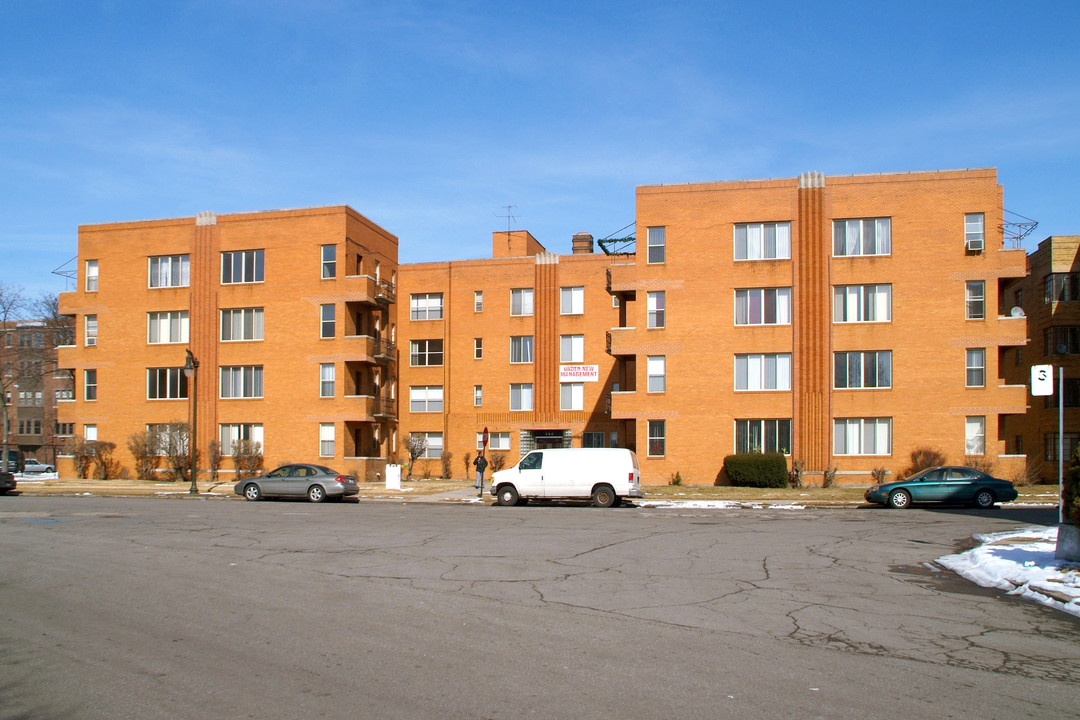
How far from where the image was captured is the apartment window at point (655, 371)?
137 ft

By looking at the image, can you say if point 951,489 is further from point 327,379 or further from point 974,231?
point 327,379

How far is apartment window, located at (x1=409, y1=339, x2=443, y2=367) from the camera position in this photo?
53.3 m

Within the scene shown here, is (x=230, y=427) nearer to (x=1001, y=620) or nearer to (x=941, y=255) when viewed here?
(x=941, y=255)

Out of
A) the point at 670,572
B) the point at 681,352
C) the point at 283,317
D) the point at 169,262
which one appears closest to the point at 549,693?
the point at 670,572

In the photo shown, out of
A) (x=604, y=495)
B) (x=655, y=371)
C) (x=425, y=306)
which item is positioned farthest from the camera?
(x=425, y=306)

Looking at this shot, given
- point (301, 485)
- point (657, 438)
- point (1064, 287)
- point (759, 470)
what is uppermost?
point (1064, 287)

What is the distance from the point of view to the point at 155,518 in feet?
80.2

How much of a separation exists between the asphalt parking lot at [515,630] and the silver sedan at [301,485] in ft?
43.9

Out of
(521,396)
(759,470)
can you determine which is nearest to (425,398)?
(521,396)

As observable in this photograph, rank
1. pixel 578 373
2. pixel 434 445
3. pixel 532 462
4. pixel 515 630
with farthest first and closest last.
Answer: pixel 434 445
pixel 578 373
pixel 532 462
pixel 515 630

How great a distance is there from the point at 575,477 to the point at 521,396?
73.6 feet

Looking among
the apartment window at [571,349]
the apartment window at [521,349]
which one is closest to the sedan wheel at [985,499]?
the apartment window at [571,349]

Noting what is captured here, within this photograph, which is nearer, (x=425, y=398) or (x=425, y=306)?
(x=425, y=398)

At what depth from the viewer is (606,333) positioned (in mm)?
50719
